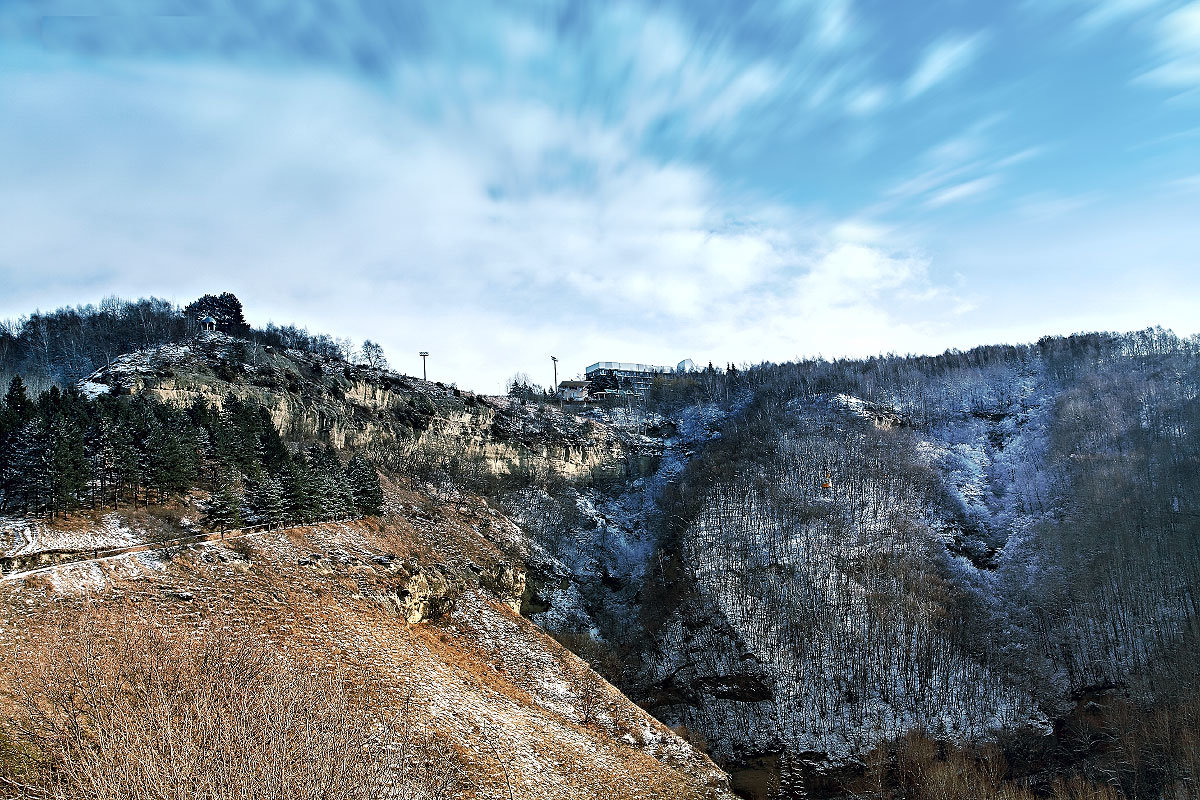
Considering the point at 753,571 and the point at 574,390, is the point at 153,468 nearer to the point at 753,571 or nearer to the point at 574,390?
the point at 753,571

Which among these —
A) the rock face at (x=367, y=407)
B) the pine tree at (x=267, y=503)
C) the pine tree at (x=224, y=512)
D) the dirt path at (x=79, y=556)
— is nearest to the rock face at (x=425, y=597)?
the pine tree at (x=267, y=503)

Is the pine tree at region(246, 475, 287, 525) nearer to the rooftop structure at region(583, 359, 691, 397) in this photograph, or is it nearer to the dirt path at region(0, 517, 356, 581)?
the dirt path at region(0, 517, 356, 581)

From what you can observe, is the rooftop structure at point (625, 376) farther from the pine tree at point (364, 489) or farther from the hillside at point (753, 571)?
the pine tree at point (364, 489)

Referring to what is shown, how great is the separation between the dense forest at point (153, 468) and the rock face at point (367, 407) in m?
11.6

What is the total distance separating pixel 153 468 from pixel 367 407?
39.4m

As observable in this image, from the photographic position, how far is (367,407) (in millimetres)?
A: 70062

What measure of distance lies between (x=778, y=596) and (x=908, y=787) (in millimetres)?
20004

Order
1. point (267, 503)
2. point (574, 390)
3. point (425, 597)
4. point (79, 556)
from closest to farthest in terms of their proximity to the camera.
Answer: point (79, 556), point (267, 503), point (425, 597), point (574, 390)

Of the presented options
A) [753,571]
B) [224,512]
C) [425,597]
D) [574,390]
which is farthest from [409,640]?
[574,390]

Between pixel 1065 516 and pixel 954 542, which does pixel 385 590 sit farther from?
pixel 1065 516

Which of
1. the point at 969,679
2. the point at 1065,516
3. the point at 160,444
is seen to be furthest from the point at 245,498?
the point at 1065,516

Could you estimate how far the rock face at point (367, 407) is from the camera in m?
53.0

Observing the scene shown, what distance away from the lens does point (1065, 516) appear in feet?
206

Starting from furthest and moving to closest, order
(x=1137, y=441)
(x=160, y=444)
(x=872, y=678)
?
(x=1137, y=441)
(x=872, y=678)
(x=160, y=444)
